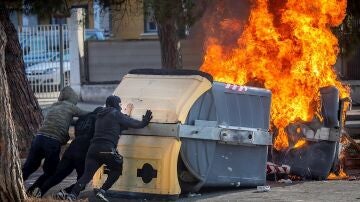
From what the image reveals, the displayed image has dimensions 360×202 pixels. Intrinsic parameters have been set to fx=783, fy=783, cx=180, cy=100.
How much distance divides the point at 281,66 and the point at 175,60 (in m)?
3.66

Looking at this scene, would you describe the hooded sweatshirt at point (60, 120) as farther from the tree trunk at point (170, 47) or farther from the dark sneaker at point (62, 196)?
the tree trunk at point (170, 47)

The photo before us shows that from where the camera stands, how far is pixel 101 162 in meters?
9.66

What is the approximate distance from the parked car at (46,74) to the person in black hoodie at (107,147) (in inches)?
533

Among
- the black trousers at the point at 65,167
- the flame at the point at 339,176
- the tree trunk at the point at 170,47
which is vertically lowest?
the flame at the point at 339,176

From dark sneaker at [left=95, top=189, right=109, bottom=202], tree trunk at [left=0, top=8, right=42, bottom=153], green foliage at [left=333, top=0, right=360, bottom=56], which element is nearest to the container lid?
dark sneaker at [left=95, top=189, right=109, bottom=202]

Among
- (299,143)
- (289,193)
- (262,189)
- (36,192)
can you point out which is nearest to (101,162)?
(36,192)

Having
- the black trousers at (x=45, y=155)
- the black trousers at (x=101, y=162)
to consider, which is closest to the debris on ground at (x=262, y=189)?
the black trousers at (x=101, y=162)

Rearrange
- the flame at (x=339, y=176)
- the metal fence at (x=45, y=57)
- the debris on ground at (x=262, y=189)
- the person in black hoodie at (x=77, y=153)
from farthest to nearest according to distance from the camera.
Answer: the metal fence at (x=45, y=57)
the flame at (x=339, y=176)
the debris on ground at (x=262, y=189)
the person in black hoodie at (x=77, y=153)

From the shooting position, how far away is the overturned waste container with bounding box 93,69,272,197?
32.1 feet

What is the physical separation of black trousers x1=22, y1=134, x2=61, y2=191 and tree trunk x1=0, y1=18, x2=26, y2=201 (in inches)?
96.1

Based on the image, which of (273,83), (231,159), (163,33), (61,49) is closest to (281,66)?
(273,83)

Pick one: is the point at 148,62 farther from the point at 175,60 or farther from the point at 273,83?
the point at 273,83

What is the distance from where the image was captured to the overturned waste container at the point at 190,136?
385 inches

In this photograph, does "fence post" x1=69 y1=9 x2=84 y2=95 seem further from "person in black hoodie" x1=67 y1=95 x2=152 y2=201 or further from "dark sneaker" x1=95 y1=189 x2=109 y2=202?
"dark sneaker" x1=95 y1=189 x2=109 y2=202
